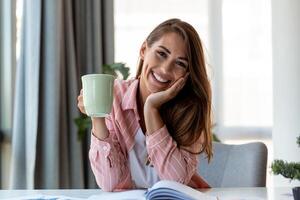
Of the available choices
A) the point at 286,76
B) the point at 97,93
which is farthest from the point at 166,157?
the point at 286,76

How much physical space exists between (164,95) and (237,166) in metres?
0.50

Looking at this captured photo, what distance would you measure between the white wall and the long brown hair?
1836 millimetres

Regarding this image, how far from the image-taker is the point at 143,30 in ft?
10.8

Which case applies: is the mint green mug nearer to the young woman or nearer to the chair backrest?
the young woman

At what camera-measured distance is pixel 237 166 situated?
1584 mm

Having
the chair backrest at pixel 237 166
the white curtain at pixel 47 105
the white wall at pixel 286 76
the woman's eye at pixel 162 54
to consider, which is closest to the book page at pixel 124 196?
the woman's eye at pixel 162 54

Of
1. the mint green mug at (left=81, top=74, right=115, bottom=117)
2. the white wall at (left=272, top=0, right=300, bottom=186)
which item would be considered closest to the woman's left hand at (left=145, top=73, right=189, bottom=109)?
the mint green mug at (left=81, top=74, right=115, bottom=117)

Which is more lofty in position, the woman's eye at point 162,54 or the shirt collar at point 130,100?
the woman's eye at point 162,54

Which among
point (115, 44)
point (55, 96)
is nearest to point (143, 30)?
point (115, 44)

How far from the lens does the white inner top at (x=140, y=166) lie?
1.30 meters

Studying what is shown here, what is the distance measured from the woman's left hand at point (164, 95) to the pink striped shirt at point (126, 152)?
69 millimetres

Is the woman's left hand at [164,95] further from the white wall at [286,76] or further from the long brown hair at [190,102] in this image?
the white wall at [286,76]

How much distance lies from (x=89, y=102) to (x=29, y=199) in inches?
11.6

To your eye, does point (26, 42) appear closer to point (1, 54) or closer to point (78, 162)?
point (1, 54)
